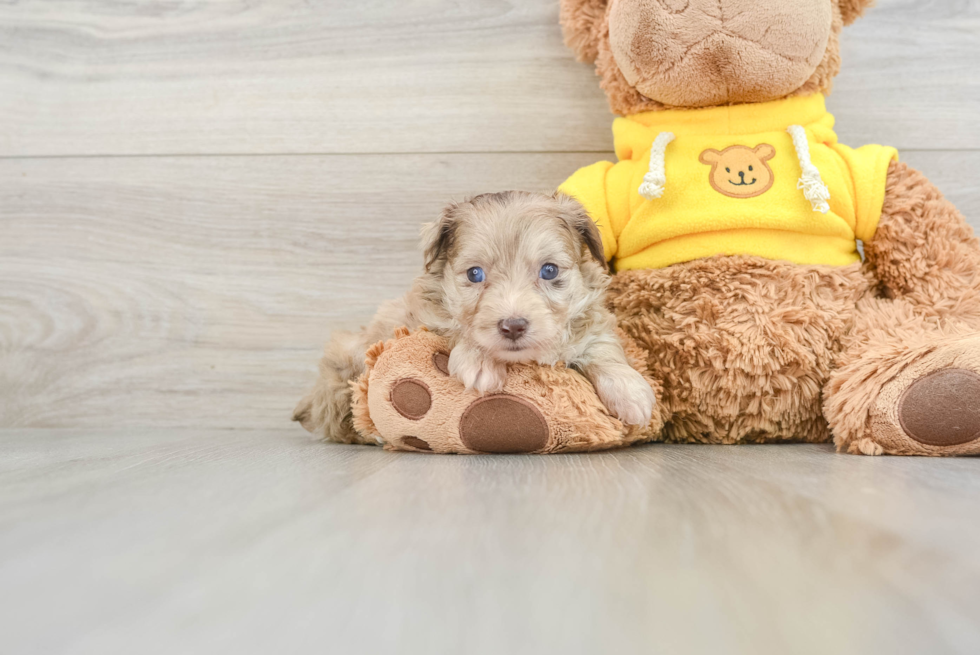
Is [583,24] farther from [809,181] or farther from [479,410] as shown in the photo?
[479,410]

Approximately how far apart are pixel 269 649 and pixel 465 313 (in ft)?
2.80

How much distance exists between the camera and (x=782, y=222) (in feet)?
4.41

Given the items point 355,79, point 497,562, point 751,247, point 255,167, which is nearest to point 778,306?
point 751,247

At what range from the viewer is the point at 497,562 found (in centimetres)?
56

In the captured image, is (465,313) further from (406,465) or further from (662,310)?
(662,310)

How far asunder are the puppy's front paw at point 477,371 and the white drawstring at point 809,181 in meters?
0.68

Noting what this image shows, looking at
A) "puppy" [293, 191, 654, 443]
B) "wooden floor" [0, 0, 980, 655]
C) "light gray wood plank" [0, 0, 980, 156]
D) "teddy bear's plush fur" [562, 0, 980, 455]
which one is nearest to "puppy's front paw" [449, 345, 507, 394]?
"puppy" [293, 191, 654, 443]

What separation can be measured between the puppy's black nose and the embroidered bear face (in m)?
0.53

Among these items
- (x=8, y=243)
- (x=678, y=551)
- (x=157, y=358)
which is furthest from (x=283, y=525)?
(x=8, y=243)

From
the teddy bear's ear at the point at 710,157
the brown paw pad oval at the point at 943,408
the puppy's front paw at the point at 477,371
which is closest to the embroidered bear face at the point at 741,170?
the teddy bear's ear at the point at 710,157

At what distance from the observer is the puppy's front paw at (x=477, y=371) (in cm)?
118

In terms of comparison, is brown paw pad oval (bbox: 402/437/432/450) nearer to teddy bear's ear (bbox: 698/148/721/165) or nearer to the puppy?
the puppy

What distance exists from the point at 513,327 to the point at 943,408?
2.27 feet

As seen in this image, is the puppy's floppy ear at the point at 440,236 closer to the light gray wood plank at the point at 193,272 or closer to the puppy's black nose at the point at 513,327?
the puppy's black nose at the point at 513,327
